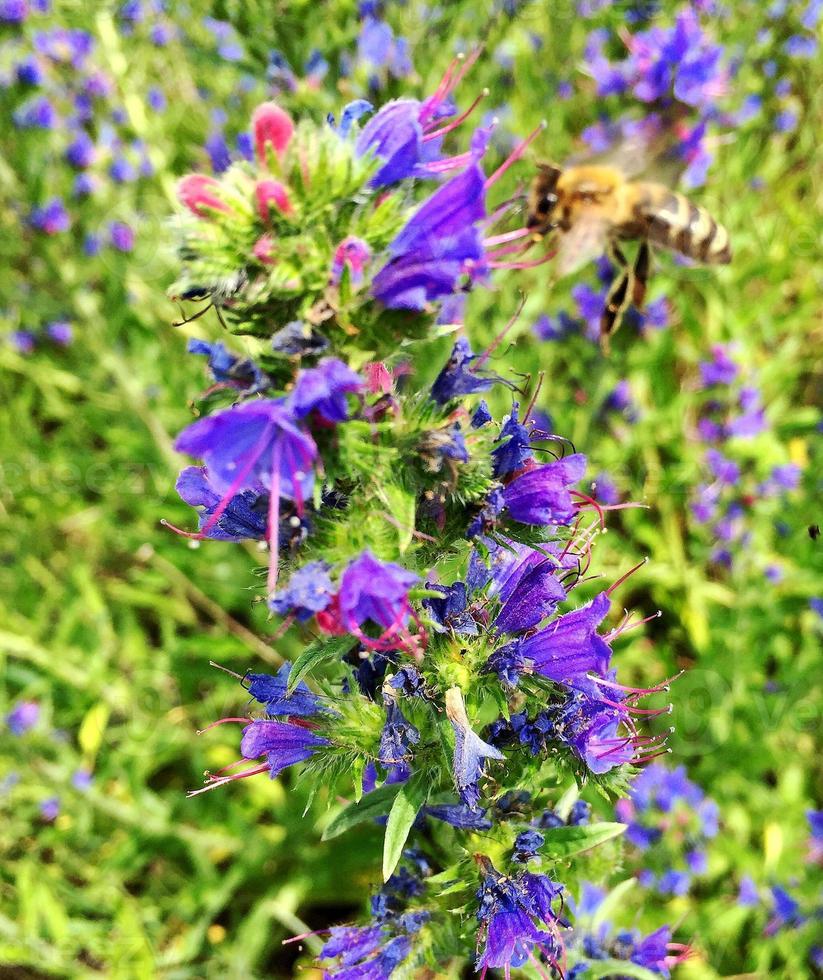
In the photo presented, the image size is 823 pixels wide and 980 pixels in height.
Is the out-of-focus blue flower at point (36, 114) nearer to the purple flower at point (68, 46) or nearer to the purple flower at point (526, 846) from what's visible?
the purple flower at point (68, 46)

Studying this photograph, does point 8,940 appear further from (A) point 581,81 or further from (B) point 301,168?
(A) point 581,81

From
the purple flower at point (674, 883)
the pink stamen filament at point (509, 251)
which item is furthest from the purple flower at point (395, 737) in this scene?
the purple flower at point (674, 883)

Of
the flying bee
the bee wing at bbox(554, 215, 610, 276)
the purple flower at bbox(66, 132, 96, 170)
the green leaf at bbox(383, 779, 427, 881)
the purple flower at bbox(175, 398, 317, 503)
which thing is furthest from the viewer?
the purple flower at bbox(66, 132, 96, 170)

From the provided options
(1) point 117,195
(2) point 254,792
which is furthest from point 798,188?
(2) point 254,792

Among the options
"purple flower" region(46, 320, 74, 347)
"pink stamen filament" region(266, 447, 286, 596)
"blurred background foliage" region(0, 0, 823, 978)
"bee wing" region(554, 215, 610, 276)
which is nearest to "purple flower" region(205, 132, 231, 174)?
"blurred background foliage" region(0, 0, 823, 978)

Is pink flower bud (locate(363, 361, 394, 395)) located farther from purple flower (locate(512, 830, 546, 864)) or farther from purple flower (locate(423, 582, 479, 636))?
purple flower (locate(512, 830, 546, 864))

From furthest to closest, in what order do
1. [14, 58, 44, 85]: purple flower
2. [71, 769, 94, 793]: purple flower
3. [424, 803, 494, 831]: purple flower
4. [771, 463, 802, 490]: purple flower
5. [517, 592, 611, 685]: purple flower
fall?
[14, 58, 44, 85]: purple flower, [771, 463, 802, 490]: purple flower, [71, 769, 94, 793]: purple flower, [424, 803, 494, 831]: purple flower, [517, 592, 611, 685]: purple flower
